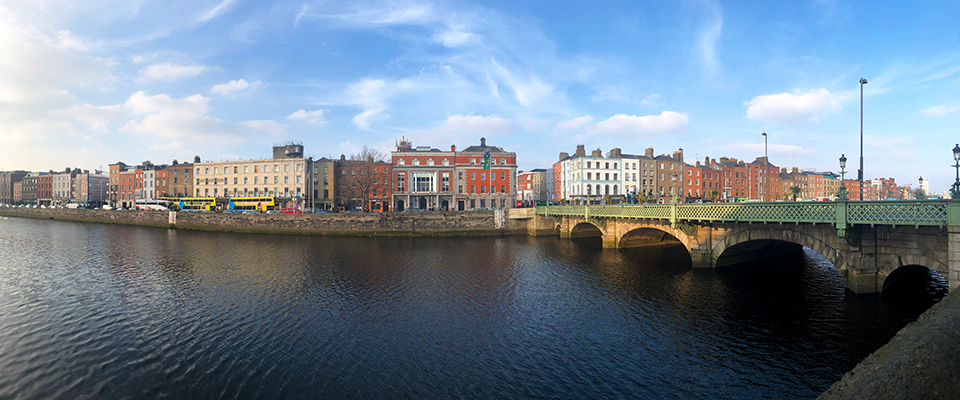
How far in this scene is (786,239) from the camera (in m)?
21.8

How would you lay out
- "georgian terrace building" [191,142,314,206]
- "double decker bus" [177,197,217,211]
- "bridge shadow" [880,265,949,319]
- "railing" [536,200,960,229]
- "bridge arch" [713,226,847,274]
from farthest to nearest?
"georgian terrace building" [191,142,314,206]
"double decker bus" [177,197,217,211]
"bridge arch" [713,226,847,274]
"bridge shadow" [880,265,949,319]
"railing" [536,200,960,229]

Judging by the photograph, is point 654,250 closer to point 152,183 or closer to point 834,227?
point 834,227

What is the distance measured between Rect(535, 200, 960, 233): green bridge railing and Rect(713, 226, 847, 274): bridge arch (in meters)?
1.54

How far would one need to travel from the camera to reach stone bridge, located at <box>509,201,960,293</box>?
50.5 ft

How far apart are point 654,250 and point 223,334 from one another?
126 ft

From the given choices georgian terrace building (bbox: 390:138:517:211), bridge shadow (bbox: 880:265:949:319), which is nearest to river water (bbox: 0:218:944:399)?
bridge shadow (bbox: 880:265:949:319)

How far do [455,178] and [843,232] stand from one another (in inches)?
2573

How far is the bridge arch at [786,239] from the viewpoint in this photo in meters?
19.6

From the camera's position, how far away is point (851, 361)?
524 inches

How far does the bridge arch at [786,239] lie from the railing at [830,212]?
70.2 inches

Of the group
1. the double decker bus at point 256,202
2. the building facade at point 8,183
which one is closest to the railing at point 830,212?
the double decker bus at point 256,202

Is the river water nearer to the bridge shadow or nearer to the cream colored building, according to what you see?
the bridge shadow

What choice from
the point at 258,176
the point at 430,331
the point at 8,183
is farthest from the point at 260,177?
the point at 8,183

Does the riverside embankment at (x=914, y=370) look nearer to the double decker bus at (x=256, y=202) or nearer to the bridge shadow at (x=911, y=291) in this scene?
the bridge shadow at (x=911, y=291)
